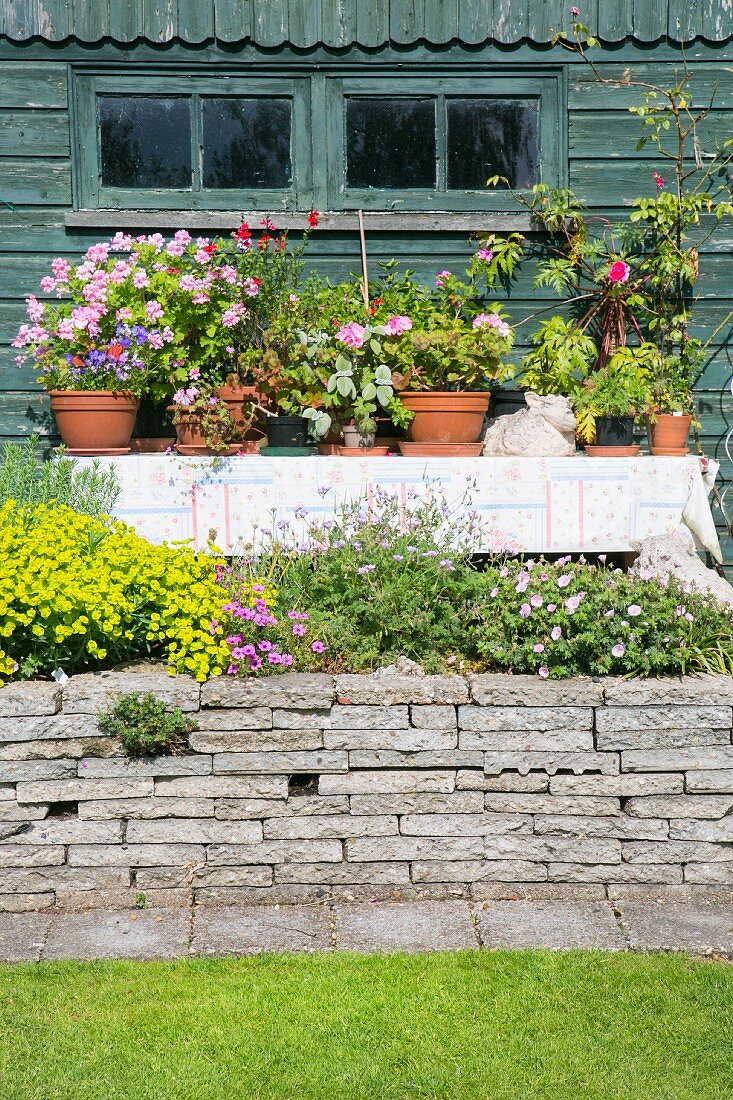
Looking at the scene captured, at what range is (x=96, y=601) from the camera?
12.1 ft

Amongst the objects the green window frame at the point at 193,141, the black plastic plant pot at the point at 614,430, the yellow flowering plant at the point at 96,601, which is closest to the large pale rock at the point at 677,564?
the black plastic plant pot at the point at 614,430

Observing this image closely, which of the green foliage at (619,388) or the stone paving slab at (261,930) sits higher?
the green foliage at (619,388)

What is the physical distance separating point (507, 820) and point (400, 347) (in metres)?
2.34

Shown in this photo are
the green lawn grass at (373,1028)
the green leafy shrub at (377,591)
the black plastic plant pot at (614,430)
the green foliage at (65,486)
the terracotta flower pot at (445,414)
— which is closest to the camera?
the green lawn grass at (373,1028)

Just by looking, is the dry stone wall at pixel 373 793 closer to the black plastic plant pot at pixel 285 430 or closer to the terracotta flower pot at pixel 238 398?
the black plastic plant pot at pixel 285 430

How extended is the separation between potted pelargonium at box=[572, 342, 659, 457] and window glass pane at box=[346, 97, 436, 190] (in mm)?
1495

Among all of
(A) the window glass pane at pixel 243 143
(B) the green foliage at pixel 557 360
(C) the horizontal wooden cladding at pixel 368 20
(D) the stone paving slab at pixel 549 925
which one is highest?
(C) the horizontal wooden cladding at pixel 368 20

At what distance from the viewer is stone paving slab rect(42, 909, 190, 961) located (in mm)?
3266

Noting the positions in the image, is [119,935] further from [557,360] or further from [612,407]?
[557,360]

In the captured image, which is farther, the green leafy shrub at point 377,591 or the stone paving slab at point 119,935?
the green leafy shrub at point 377,591

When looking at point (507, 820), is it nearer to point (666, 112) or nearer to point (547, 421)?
point (547, 421)

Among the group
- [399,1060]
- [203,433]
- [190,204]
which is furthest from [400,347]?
[399,1060]

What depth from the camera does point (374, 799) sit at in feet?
12.1

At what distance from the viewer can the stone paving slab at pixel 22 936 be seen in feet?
10.6
